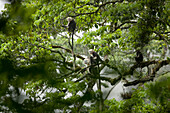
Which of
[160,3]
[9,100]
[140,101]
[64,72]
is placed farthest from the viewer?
[160,3]

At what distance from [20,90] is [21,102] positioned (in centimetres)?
4

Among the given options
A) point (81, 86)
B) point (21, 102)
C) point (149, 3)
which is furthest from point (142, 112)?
point (149, 3)

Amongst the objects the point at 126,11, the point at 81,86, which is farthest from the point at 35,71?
the point at 126,11

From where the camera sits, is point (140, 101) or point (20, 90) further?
point (140, 101)

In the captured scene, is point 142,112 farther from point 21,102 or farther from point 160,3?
point 160,3

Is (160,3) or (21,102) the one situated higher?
(160,3)

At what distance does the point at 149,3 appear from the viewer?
2.19 metres

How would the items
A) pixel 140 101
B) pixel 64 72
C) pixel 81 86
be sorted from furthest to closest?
pixel 140 101
pixel 81 86
pixel 64 72

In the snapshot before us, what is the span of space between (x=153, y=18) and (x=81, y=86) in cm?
199

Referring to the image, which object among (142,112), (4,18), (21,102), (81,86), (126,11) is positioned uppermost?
(126,11)

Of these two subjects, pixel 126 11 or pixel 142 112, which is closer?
pixel 142 112

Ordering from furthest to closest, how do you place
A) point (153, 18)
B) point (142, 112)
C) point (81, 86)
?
point (153, 18), point (142, 112), point (81, 86)

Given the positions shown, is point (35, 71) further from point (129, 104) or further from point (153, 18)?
point (153, 18)

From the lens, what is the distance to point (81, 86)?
0.91m
